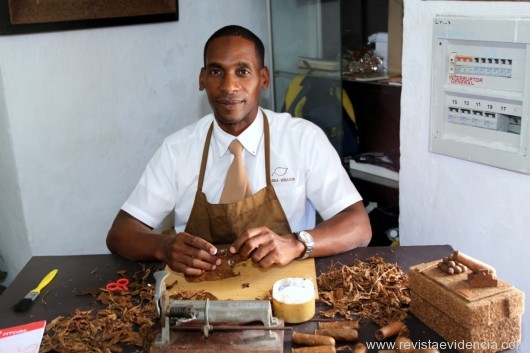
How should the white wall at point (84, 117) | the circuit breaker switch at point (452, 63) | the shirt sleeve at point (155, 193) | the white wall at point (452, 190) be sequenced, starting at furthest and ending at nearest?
the white wall at point (84, 117)
the shirt sleeve at point (155, 193)
the circuit breaker switch at point (452, 63)
the white wall at point (452, 190)

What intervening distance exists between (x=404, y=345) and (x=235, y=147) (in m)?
1.28

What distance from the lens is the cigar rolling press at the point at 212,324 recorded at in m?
1.73

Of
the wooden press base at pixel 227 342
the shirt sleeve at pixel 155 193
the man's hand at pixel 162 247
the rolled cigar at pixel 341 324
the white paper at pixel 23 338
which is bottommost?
the white paper at pixel 23 338

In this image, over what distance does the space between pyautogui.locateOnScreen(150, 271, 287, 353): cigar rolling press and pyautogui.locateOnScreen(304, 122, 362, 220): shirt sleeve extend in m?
0.97

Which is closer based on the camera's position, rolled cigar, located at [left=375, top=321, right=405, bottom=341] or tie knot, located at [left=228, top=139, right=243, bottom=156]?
rolled cigar, located at [left=375, top=321, right=405, bottom=341]

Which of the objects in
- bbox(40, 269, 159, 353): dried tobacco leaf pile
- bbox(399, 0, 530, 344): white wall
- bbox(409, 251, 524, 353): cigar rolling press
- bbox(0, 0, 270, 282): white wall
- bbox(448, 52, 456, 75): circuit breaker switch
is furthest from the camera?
bbox(0, 0, 270, 282): white wall

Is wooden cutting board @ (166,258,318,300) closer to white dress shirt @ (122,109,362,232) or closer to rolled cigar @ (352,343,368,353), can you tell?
rolled cigar @ (352,343,368,353)

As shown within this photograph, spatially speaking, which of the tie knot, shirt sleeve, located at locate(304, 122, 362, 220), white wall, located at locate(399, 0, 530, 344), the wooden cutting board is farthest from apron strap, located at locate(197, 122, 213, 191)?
white wall, located at locate(399, 0, 530, 344)

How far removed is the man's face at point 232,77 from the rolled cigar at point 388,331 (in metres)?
1.20

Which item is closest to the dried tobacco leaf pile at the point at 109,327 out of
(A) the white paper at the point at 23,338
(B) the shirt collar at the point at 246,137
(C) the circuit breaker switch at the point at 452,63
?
(A) the white paper at the point at 23,338

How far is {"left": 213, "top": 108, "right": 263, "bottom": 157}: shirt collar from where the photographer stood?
277cm

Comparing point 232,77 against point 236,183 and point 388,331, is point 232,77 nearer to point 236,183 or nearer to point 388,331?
point 236,183

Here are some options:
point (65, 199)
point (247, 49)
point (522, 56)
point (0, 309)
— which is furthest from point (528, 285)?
point (65, 199)

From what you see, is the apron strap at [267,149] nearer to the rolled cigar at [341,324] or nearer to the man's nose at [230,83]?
the man's nose at [230,83]
